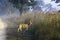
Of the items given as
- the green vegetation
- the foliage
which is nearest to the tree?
the foliage

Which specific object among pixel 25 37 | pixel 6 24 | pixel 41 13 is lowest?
pixel 25 37

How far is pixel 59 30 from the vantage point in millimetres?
2371

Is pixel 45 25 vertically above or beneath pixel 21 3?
beneath

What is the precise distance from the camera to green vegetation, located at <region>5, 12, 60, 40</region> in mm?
2391

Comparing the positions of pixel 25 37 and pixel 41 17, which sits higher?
pixel 41 17

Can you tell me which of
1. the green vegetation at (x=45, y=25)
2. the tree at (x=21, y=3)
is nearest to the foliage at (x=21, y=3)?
the tree at (x=21, y=3)

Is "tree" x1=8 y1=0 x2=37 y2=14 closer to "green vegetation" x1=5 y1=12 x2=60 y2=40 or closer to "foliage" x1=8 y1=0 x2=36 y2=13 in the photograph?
"foliage" x1=8 y1=0 x2=36 y2=13

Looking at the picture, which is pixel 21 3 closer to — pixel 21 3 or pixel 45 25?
pixel 21 3

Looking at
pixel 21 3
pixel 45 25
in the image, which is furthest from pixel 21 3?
pixel 45 25

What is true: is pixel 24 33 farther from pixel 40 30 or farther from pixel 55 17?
pixel 55 17

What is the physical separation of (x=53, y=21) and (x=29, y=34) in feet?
1.26

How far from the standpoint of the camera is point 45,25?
2439 mm

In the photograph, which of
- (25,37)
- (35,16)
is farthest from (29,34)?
A: (35,16)

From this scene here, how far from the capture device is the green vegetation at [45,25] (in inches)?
94.1
